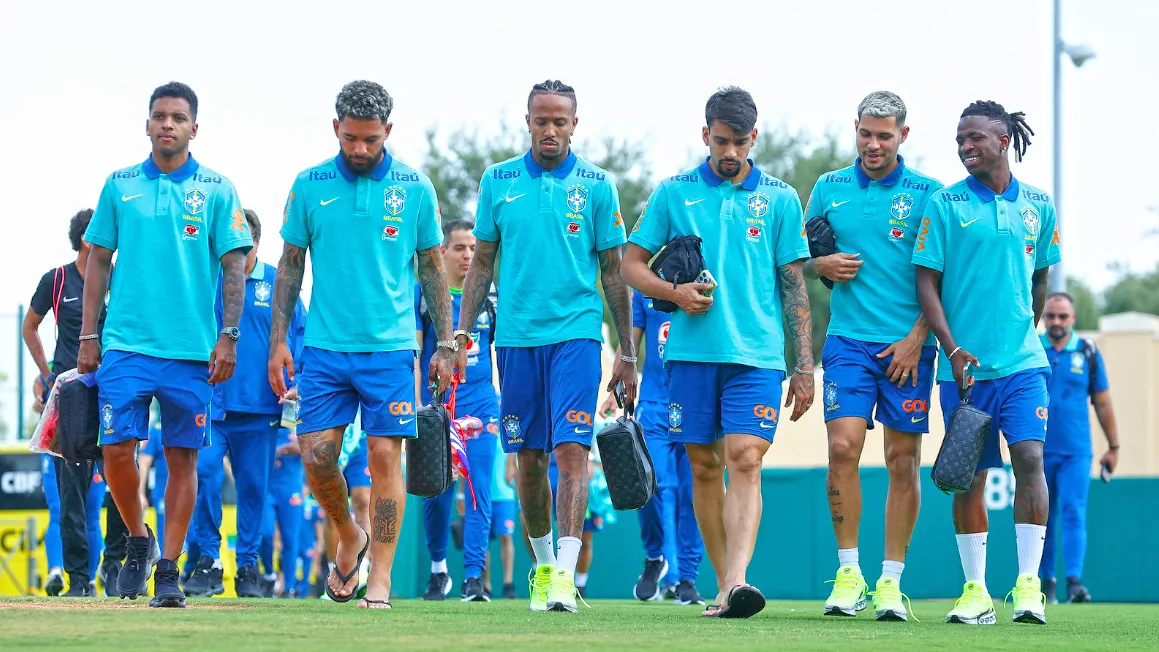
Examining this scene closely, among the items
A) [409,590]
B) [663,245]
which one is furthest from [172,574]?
[409,590]

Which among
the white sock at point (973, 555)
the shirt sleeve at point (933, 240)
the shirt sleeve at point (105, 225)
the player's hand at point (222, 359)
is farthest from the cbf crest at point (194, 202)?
the white sock at point (973, 555)

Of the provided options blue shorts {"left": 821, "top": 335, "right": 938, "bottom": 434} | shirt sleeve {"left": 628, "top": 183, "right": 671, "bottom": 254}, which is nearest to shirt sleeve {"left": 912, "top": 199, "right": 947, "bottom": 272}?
blue shorts {"left": 821, "top": 335, "right": 938, "bottom": 434}

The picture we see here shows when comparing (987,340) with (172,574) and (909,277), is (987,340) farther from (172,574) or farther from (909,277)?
(172,574)

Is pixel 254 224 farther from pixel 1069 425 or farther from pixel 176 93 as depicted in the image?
pixel 1069 425

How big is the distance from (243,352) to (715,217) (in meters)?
4.02

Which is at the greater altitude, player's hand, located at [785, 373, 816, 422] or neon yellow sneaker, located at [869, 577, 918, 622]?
player's hand, located at [785, 373, 816, 422]

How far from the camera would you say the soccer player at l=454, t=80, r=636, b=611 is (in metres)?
7.57

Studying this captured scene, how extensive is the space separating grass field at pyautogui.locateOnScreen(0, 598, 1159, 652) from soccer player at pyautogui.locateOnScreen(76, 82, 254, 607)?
Result: 61 cm

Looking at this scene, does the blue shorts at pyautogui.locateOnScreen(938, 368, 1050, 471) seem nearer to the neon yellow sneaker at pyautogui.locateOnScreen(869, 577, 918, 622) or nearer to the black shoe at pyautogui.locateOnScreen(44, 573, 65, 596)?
the neon yellow sneaker at pyautogui.locateOnScreen(869, 577, 918, 622)

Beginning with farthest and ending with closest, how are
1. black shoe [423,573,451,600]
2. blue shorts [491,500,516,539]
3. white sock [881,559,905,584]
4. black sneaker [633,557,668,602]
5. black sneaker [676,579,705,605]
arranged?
blue shorts [491,500,516,539], black sneaker [633,557,668,602], black shoe [423,573,451,600], black sneaker [676,579,705,605], white sock [881,559,905,584]

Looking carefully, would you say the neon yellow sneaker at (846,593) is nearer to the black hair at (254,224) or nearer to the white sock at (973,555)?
the white sock at (973,555)

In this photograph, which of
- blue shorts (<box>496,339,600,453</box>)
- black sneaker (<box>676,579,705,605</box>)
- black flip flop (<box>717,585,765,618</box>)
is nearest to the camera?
black flip flop (<box>717,585,765,618</box>)

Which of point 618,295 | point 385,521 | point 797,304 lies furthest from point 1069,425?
point 385,521

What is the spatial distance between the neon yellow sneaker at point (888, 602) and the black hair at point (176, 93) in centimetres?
425
